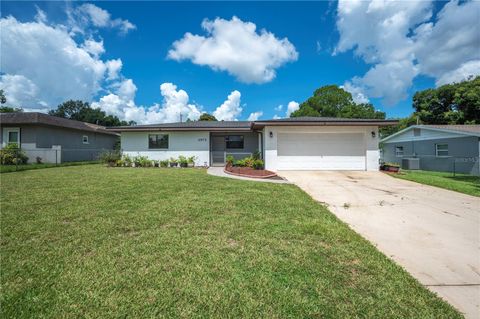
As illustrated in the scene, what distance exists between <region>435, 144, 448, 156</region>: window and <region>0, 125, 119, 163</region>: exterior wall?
27852 millimetres

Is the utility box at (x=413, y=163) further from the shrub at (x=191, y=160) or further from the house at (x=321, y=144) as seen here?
the shrub at (x=191, y=160)

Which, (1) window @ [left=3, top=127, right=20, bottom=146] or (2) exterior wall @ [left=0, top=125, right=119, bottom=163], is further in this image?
(1) window @ [left=3, top=127, right=20, bottom=146]

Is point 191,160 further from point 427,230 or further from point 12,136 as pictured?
point 12,136

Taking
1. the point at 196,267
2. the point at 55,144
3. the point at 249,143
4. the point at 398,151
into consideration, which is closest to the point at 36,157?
the point at 55,144

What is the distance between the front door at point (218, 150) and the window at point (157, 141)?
354 cm

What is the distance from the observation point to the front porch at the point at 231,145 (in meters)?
16.1

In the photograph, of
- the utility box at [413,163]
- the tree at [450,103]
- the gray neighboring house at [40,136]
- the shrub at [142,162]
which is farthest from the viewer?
the tree at [450,103]

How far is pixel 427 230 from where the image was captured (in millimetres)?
3854

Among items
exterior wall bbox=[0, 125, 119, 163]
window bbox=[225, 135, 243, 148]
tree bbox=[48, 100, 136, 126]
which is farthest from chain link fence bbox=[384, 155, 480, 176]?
tree bbox=[48, 100, 136, 126]

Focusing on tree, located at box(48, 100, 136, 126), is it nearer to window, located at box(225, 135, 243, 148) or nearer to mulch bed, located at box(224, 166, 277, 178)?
window, located at box(225, 135, 243, 148)

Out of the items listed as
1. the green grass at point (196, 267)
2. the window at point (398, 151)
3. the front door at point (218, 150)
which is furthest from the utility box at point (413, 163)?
the green grass at point (196, 267)

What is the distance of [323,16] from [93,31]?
12798 millimetres

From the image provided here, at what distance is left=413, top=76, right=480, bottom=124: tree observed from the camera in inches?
898

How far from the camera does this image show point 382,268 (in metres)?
2.55
